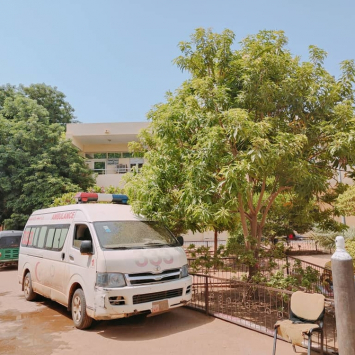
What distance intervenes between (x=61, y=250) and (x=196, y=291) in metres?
3.60

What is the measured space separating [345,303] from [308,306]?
4.02ft

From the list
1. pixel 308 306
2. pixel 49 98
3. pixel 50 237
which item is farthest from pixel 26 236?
pixel 49 98

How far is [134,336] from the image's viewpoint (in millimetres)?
5707

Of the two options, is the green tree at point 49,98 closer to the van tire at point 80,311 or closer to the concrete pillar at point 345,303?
the van tire at point 80,311

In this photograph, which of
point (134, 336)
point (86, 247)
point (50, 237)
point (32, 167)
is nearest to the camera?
point (134, 336)

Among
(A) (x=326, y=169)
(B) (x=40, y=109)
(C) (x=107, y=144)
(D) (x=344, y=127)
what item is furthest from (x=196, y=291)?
(C) (x=107, y=144)

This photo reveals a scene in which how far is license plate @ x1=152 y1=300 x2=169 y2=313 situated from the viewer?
577cm

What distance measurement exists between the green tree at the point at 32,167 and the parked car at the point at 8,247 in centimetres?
278

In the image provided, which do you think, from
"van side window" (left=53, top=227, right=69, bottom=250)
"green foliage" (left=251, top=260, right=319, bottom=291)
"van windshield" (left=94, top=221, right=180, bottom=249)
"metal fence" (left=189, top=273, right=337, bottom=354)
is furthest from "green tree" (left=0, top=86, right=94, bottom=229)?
"green foliage" (left=251, top=260, right=319, bottom=291)

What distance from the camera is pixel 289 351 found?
16.3ft

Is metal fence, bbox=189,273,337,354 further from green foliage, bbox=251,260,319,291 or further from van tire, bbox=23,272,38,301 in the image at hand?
van tire, bbox=23,272,38,301

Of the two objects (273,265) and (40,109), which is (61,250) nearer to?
(273,265)

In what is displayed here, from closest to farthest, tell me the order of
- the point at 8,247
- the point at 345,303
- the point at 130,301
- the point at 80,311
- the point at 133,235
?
the point at 345,303 < the point at 130,301 < the point at 80,311 < the point at 133,235 < the point at 8,247

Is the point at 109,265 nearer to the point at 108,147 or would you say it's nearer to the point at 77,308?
the point at 77,308
